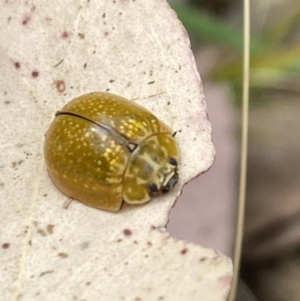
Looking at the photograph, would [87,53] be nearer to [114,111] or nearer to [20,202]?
[114,111]

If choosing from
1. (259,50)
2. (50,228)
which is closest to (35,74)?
(50,228)

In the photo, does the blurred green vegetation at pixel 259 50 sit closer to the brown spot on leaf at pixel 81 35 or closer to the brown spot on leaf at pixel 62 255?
the brown spot on leaf at pixel 81 35

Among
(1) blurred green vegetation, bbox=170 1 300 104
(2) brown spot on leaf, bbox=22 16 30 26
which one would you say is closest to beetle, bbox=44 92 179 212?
(2) brown spot on leaf, bbox=22 16 30 26

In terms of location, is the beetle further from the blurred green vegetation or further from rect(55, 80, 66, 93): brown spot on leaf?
the blurred green vegetation

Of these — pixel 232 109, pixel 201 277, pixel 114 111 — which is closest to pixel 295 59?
pixel 232 109

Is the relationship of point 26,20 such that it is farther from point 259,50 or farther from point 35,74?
point 259,50

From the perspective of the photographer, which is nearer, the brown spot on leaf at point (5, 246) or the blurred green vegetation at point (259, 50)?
the brown spot on leaf at point (5, 246)

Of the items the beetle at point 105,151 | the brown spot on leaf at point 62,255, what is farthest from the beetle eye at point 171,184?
the brown spot on leaf at point 62,255

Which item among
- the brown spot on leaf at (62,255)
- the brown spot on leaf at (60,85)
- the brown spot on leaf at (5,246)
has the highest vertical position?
the brown spot on leaf at (60,85)
